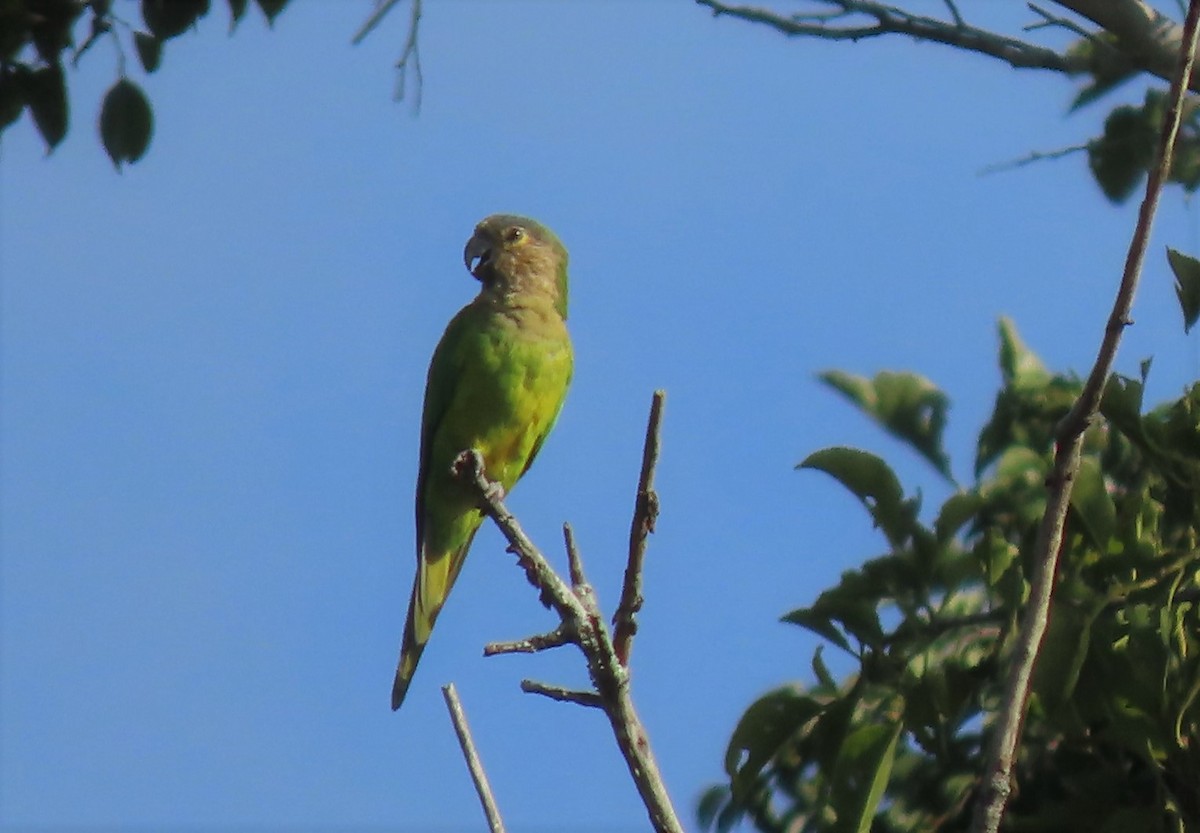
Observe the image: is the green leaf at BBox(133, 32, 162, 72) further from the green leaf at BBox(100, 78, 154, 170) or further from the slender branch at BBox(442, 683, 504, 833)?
the slender branch at BBox(442, 683, 504, 833)

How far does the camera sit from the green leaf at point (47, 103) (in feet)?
10.4

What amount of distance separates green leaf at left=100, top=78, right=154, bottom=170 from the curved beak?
7.77 feet

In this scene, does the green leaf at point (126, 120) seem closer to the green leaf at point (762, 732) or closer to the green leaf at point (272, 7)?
the green leaf at point (272, 7)

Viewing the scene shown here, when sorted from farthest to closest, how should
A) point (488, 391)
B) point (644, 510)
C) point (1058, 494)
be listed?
point (488, 391) < point (644, 510) < point (1058, 494)

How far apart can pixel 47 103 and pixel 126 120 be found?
0.20 metres

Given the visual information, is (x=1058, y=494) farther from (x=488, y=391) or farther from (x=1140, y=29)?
(x=488, y=391)

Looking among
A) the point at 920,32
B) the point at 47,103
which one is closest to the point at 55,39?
the point at 47,103

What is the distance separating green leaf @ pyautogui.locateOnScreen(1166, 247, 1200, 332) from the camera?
214cm

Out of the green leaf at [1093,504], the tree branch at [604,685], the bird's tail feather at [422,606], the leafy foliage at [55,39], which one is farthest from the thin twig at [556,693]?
the bird's tail feather at [422,606]

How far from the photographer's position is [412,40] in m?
3.70

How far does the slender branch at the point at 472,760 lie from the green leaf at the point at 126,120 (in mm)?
1784

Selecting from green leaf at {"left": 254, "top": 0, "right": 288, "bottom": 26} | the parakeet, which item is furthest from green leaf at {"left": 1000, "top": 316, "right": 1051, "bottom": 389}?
the parakeet

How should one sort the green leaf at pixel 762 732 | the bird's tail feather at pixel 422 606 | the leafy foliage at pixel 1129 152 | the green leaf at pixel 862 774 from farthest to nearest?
1. the bird's tail feather at pixel 422 606
2. the leafy foliage at pixel 1129 152
3. the green leaf at pixel 762 732
4. the green leaf at pixel 862 774

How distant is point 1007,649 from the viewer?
2316 millimetres
